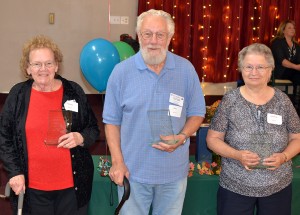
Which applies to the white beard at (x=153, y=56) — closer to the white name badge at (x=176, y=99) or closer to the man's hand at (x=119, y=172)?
the white name badge at (x=176, y=99)

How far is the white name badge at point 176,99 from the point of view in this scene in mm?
2135

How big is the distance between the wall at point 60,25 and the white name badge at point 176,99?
5.46m

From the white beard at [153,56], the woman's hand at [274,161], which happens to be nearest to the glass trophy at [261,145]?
the woman's hand at [274,161]

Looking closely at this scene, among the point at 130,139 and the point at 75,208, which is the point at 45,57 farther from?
the point at 75,208

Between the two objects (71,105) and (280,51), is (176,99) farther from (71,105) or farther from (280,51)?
(280,51)

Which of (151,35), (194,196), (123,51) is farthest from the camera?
(123,51)

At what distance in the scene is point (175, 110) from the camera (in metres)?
2.14

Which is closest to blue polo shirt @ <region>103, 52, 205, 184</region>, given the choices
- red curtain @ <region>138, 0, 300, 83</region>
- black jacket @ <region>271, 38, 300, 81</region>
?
black jacket @ <region>271, 38, 300, 81</region>

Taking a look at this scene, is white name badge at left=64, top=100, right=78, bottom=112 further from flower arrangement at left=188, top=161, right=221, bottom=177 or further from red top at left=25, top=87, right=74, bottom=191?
flower arrangement at left=188, top=161, right=221, bottom=177

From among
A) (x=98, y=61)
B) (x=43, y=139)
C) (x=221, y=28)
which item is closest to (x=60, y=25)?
(x=221, y=28)

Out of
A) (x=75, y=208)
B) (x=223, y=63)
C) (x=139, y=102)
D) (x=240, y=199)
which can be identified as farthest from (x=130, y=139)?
(x=223, y=63)

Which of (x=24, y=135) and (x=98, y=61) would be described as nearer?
(x=24, y=135)

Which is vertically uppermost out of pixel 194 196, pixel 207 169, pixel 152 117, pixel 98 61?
pixel 98 61

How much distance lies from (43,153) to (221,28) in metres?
5.91
